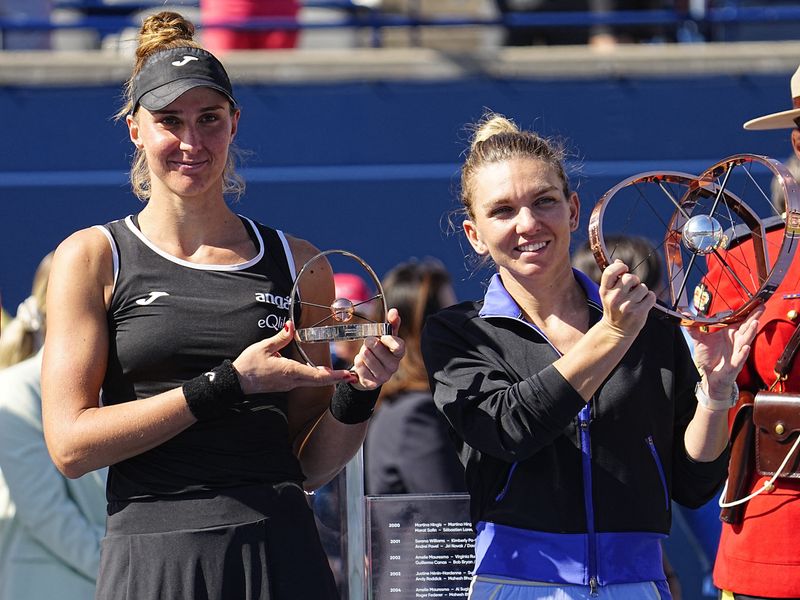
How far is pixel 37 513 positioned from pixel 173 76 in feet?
5.90

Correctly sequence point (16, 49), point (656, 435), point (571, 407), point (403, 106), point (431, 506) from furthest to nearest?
1. point (16, 49)
2. point (403, 106)
3. point (431, 506)
4. point (656, 435)
5. point (571, 407)

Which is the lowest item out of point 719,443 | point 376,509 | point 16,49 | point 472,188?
point 376,509

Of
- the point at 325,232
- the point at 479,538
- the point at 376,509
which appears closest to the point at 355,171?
the point at 325,232

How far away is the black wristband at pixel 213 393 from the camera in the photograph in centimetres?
237

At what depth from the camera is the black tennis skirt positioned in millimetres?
2424

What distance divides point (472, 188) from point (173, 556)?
101 cm

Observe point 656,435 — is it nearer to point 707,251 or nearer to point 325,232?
point 707,251

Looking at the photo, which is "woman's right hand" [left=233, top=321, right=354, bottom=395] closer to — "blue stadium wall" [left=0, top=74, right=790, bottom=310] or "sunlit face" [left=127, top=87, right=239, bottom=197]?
"sunlit face" [left=127, top=87, right=239, bottom=197]

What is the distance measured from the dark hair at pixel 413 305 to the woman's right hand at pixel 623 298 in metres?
2.19

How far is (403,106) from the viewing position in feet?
22.9

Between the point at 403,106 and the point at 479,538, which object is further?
the point at 403,106

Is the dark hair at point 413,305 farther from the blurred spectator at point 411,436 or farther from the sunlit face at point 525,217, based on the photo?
the sunlit face at point 525,217

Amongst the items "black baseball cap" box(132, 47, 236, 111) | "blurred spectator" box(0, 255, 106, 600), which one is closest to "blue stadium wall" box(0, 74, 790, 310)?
"blurred spectator" box(0, 255, 106, 600)

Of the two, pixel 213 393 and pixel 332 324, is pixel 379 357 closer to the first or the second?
pixel 332 324
